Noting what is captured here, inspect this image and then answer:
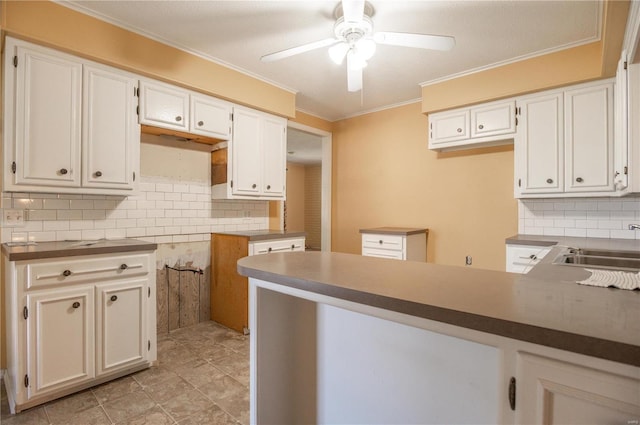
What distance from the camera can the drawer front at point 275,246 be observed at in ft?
9.96

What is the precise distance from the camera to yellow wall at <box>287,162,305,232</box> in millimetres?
8391

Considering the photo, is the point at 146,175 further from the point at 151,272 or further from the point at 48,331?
the point at 48,331

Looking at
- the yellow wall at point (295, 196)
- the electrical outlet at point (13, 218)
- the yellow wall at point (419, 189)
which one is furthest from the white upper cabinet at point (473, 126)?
the yellow wall at point (295, 196)

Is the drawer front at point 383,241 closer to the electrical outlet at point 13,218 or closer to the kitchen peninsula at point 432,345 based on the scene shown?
the kitchen peninsula at point 432,345

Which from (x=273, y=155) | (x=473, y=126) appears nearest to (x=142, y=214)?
(x=273, y=155)

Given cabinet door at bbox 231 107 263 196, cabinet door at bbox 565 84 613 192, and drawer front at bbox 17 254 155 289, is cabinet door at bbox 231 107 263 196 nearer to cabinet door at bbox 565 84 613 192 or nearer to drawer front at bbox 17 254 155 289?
drawer front at bbox 17 254 155 289

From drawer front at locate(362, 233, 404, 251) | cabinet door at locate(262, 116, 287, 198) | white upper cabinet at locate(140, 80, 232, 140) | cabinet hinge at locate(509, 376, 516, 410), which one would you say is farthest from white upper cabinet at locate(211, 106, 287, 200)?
cabinet hinge at locate(509, 376, 516, 410)

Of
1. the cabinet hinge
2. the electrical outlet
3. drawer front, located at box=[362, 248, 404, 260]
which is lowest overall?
drawer front, located at box=[362, 248, 404, 260]

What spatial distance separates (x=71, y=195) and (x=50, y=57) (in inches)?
37.5

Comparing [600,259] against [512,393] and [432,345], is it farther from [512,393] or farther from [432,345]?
[512,393]

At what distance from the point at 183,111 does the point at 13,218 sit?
1.42m

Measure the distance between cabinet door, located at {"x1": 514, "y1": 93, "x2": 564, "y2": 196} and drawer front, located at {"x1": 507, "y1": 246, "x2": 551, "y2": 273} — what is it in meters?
0.59

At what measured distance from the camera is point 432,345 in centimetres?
101

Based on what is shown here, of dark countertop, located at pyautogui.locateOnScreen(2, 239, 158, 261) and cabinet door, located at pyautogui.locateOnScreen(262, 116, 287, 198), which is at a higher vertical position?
cabinet door, located at pyautogui.locateOnScreen(262, 116, 287, 198)
